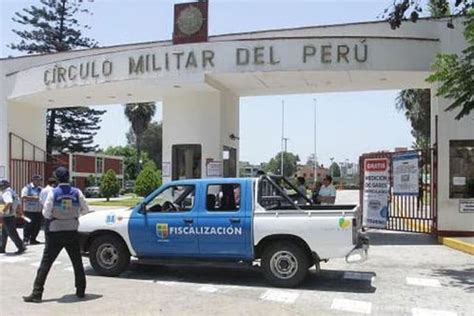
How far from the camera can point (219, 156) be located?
61.3 feet

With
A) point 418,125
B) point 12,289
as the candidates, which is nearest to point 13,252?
point 12,289

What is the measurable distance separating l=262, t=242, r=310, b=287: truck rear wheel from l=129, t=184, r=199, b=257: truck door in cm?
121

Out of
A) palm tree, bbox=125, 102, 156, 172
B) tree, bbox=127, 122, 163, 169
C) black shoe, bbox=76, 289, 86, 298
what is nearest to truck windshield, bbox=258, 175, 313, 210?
black shoe, bbox=76, 289, 86, 298

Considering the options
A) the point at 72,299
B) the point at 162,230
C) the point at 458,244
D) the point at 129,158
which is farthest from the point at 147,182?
the point at 129,158

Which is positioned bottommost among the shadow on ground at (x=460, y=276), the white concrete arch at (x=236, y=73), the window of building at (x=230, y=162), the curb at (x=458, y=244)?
the shadow on ground at (x=460, y=276)

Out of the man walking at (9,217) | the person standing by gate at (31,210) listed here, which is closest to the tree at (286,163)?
the person standing by gate at (31,210)

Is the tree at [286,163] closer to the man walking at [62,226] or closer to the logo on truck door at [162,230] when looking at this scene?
the logo on truck door at [162,230]

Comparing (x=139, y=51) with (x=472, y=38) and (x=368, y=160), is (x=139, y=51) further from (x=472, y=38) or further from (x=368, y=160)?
(x=472, y=38)

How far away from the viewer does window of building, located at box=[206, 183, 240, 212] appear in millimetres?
10422

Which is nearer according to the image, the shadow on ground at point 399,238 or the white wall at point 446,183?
the shadow on ground at point 399,238

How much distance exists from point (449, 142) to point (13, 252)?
10933 millimetres

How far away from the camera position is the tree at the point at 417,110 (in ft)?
129

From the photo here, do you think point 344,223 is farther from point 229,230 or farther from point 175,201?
point 175,201

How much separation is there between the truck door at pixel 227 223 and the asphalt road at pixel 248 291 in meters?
0.55
